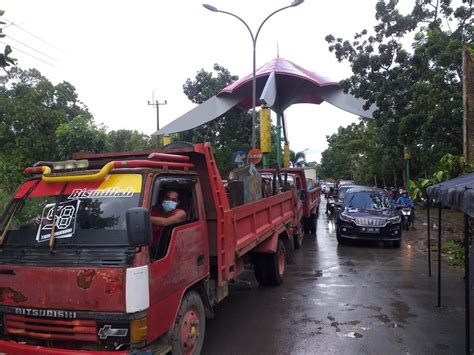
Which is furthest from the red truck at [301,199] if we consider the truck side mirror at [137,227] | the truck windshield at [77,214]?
the truck side mirror at [137,227]

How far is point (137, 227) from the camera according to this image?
3.12 m

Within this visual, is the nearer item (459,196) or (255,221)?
(459,196)

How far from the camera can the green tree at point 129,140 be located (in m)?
51.4

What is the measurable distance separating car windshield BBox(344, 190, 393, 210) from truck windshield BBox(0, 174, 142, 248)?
9745 mm

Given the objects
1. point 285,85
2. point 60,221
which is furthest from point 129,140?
point 60,221

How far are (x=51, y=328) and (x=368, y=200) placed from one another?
10.6 meters

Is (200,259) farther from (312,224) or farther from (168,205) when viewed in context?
(312,224)

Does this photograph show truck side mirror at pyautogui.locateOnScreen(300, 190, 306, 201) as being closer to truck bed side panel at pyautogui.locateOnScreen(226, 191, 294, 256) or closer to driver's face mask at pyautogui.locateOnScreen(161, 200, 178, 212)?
truck bed side panel at pyautogui.locateOnScreen(226, 191, 294, 256)

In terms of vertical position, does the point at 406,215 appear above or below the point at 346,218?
below

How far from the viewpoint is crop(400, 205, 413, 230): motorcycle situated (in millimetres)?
15173

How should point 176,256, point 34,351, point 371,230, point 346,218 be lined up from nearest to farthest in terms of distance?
point 34,351 → point 176,256 → point 371,230 → point 346,218

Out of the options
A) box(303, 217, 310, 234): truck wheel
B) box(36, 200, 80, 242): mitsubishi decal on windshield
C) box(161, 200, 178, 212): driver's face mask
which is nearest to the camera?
box(36, 200, 80, 242): mitsubishi decal on windshield

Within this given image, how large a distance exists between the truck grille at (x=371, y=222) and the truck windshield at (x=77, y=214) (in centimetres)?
877

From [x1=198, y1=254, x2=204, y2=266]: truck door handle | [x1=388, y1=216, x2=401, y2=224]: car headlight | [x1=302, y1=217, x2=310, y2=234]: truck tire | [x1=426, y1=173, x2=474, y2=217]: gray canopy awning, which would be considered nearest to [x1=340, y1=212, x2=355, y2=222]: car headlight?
[x1=388, y1=216, x2=401, y2=224]: car headlight
